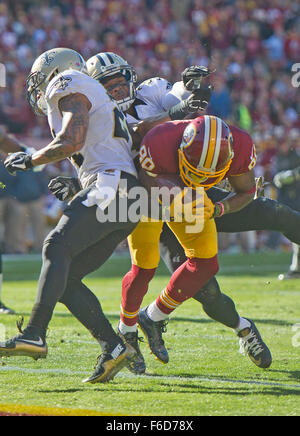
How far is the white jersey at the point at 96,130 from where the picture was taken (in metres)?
3.90

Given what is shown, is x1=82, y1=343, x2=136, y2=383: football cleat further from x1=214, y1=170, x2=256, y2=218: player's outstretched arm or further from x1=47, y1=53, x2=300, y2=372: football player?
x1=214, y1=170, x2=256, y2=218: player's outstretched arm

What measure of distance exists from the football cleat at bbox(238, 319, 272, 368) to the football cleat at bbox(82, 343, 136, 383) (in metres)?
0.78

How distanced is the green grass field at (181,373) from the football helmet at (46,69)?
144 centimetres

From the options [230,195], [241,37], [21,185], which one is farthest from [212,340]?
[241,37]

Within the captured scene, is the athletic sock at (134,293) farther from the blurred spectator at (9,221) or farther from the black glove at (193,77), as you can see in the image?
the blurred spectator at (9,221)

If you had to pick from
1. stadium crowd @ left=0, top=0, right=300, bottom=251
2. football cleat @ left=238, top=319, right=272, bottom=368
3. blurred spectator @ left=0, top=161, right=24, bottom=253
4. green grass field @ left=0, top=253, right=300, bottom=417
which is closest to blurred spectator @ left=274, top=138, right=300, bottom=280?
stadium crowd @ left=0, top=0, right=300, bottom=251

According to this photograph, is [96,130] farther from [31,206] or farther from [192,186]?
[31,206]

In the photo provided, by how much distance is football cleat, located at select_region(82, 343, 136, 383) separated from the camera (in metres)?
3.91

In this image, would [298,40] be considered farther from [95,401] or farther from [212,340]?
[95,401]

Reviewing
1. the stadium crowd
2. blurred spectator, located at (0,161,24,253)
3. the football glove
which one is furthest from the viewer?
the stadium crowd

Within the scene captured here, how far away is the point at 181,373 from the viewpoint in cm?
421

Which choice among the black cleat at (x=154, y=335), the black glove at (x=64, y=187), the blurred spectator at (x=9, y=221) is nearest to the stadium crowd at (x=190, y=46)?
the blurred spectator at (x=9, y=221)

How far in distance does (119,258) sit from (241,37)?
24.3ft

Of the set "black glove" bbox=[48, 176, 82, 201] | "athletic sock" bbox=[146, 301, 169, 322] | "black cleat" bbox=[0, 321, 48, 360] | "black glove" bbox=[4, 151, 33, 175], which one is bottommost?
"athletic sock" bbox=[146, 301, 169, 322]
